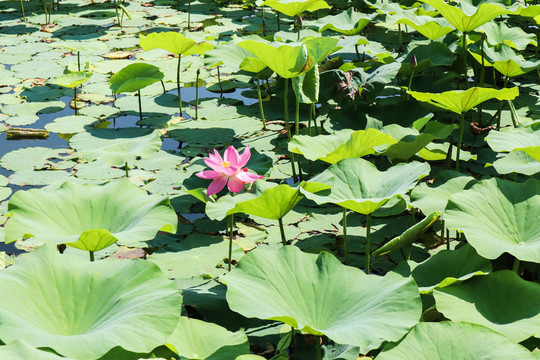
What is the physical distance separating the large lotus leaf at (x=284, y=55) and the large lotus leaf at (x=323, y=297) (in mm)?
1197

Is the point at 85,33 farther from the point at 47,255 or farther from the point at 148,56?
the point at 47,255

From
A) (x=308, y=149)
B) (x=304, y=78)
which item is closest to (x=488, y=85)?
(x=304, y=78)

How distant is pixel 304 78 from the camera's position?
3074mm

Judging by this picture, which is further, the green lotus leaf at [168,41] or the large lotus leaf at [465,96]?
the green lotus leaf at [168,41]

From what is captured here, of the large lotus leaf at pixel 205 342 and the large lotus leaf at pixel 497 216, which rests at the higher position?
the large lotus leaf at pixel 497 216

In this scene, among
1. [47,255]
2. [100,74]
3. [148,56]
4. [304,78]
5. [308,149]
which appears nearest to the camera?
[47,255]

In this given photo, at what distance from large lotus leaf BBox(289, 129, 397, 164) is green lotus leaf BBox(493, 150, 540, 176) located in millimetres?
458

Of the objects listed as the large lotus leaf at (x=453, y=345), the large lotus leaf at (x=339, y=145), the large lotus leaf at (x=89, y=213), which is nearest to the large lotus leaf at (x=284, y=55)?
the large lotus leaf at (x=339, y=145)

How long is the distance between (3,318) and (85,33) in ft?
16.4

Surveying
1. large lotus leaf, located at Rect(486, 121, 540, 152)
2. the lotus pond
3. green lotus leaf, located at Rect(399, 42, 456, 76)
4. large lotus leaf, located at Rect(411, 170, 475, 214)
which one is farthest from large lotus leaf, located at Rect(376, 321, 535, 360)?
green lotus leaf, located at Rect(399, 42, 456, 76)

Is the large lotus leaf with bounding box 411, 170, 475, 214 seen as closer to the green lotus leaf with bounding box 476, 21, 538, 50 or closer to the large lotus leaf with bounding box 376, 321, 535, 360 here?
the large lotus leaf with bounding box 376, 321, 535, 360

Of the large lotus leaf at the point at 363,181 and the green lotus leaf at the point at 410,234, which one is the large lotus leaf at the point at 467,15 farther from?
the green lotus leaf at the point at 410,234

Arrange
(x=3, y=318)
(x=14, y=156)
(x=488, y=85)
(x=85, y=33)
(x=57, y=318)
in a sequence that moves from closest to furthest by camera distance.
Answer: (x=3, y=318) < (x=57, y=318) < (x=14, y=156) < (x=488, y=85) < (x=85, y=33)

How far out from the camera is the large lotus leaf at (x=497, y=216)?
189 cm
